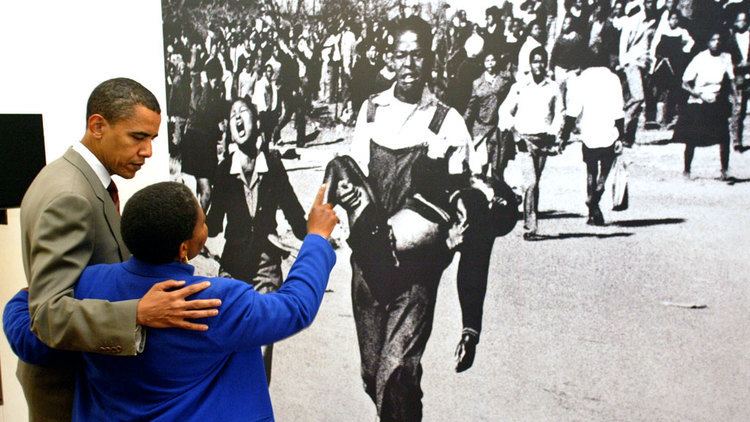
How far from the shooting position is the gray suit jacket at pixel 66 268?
4.62 feet

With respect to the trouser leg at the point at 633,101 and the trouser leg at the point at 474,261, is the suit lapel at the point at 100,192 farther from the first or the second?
the trouser leg at the point at 633,101

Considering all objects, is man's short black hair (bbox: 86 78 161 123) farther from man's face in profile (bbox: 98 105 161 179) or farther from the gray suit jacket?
the gray suit jacket

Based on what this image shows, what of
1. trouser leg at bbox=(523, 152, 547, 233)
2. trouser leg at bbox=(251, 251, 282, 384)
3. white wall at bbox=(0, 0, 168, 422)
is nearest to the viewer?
trouser leg at bbox=(523, 152, 547, 233)

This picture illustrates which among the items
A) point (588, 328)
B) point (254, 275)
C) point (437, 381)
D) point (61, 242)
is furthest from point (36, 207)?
point (588, 328)

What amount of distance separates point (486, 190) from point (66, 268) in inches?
45.3

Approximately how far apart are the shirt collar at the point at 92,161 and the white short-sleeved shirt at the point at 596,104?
50.0 inches

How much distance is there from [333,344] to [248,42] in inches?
43.6

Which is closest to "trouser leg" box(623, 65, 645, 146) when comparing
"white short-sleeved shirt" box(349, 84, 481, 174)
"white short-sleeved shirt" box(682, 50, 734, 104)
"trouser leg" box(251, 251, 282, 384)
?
"white short-sleeved shirt" box(682, 50, 734, 104)

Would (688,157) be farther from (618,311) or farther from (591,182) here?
(618,311)

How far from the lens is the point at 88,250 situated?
1583 mm

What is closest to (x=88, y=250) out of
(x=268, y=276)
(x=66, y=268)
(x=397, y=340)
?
(x=66, y=268)

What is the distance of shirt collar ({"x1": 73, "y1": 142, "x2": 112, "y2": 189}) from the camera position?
173 cm

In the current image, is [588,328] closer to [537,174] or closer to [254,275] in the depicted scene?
[537,174]

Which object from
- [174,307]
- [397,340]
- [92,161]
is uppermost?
[92,161]
